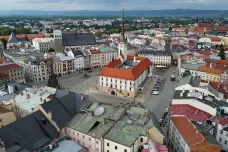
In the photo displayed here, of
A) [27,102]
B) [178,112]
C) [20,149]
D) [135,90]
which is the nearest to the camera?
[20,149]

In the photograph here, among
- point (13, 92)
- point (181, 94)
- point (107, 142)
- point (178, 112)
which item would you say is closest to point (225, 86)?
point (181, 94)

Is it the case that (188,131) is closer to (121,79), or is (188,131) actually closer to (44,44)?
(121,79)

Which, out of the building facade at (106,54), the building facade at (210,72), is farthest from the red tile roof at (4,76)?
the building facade at (210,72)

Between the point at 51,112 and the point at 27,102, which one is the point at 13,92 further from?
the point at 51,112

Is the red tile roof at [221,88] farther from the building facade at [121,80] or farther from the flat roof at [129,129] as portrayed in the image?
the flat roof at [129,129]

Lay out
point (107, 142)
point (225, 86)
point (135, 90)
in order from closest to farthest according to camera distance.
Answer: point (107, 142), point (225, 86), point (135, 90)
